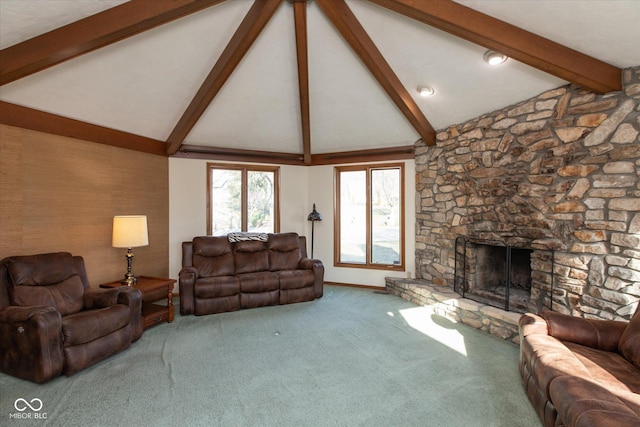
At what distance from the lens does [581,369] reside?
195 cm

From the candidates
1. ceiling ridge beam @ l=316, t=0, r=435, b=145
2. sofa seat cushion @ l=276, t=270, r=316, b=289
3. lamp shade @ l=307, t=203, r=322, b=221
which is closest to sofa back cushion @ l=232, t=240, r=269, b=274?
sofa seat cushion @ l=276, t=270, r=316, b=289

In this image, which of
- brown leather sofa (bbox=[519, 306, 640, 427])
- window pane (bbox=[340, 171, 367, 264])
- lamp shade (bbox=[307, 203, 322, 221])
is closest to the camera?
brown leather sofa (bbox=[519, 306, 640, 427])

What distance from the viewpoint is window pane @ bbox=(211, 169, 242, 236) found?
5.75 meters

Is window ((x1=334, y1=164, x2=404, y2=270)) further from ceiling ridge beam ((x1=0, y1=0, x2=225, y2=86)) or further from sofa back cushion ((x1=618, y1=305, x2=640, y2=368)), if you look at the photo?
ceiling ridge beam ((x1=0, y1=0, x2=225, y2=86))

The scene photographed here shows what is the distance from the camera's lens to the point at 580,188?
3.13 metres

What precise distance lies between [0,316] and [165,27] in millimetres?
3015

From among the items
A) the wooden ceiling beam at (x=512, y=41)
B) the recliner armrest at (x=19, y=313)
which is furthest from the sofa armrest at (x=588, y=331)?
the recliner armrest at (x=19, y=313)

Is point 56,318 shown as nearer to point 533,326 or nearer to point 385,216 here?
point 533,326

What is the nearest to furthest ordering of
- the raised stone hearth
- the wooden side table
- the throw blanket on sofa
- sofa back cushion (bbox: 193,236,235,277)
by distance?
the raised stone hearth, the wooden side table, sofa back cushion (bbox: 193,236,235,277), the throw blanket on sofa

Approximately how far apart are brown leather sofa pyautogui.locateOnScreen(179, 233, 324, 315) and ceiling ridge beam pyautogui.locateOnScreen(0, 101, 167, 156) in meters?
1.66

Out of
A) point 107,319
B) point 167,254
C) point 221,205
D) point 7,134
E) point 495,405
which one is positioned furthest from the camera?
point 221,205

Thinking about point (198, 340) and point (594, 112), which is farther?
point (198, 340)

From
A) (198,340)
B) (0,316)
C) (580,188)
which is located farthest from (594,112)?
(0,316)

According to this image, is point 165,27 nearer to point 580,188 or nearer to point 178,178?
point 178,178
